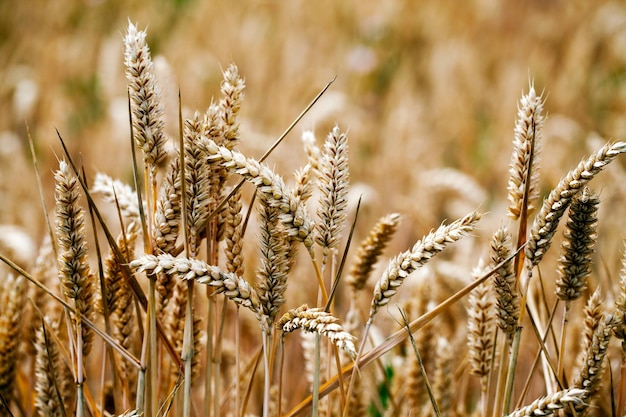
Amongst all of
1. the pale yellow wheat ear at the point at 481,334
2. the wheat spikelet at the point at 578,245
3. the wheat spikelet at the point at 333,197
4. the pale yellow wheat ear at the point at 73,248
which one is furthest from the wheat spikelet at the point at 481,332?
the pale yellow wheat ear at the point at 73,248

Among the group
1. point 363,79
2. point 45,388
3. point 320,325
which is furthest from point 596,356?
point 363,79

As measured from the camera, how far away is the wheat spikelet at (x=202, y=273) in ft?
1.93

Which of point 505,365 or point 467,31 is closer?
point 505,365

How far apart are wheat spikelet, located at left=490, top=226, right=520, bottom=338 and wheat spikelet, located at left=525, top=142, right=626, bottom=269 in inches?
1.0

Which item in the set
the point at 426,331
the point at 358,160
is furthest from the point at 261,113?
the point at 426,331

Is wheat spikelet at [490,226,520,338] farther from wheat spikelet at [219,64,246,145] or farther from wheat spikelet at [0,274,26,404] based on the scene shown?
wheat spikelet at [0,274,26,404]

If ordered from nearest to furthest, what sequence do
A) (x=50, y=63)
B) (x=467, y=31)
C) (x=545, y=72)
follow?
(x=50, y=63), (x=545, y=72), (x=467, y=31)

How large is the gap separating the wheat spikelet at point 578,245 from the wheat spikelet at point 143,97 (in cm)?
44

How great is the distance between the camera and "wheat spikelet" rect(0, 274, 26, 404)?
885mm

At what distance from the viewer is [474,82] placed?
9.75 feet

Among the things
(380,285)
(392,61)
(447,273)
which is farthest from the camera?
(392,61)

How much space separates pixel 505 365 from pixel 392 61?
2.81 m

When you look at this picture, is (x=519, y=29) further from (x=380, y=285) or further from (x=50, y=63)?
(x=380, y=285)

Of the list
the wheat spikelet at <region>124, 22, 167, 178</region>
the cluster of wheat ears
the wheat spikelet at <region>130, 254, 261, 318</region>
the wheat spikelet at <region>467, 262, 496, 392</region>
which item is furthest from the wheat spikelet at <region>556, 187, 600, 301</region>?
the wheat spikelet at <region>124, 22, 167, 178</region>
